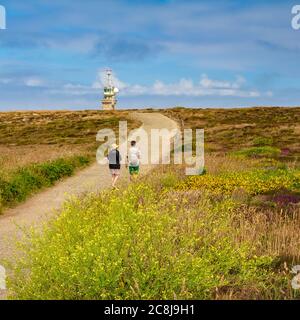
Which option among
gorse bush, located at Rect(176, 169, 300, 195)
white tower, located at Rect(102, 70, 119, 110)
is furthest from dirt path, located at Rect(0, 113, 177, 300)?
white tower, located at Rect(102, 70, 119, 110)

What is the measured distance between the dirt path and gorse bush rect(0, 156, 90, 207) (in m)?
0.38

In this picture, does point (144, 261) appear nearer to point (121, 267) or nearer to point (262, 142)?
point (121, 267)

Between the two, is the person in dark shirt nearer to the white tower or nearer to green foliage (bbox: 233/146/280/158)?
green foliage (bbox: 233/146/280/158)

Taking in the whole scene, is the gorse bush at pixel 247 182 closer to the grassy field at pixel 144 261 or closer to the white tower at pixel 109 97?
the grassy field at pixel 144 261

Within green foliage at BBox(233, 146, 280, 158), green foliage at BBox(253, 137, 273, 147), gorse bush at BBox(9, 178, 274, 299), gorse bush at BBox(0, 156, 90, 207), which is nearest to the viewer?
gorse bush at BBox(9, 178, 274, 299)

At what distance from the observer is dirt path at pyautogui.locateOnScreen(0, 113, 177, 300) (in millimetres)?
13898

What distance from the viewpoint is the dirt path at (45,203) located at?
45.6 ft

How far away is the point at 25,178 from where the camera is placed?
2136 cm

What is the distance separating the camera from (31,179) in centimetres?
2173

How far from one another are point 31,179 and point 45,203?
3109 mm

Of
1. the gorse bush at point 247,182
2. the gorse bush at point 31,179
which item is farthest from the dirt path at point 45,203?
the gorse bush at point 247,182
